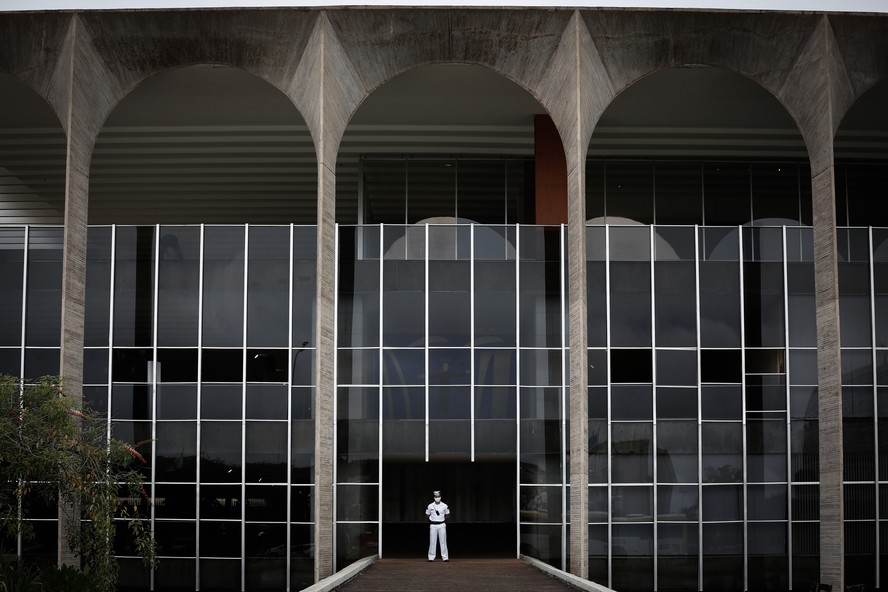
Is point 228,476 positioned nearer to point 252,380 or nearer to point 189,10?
point 252,380

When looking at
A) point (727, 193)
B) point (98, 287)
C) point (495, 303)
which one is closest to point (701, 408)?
point (495, 303)

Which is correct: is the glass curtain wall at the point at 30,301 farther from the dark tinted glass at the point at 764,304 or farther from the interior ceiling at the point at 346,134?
the dark tinted glass at the point at 764,304

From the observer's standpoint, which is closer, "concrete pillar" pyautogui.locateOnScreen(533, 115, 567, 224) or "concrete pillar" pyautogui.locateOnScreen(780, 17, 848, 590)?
"concrete pillar" pyautogui.locateOnScreen(780, 17, 848, 590)

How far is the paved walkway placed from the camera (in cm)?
1798

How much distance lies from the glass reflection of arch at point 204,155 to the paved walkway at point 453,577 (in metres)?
11.8

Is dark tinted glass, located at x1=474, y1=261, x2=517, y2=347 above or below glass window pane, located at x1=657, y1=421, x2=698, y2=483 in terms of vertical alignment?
above

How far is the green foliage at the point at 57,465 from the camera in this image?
16.0m

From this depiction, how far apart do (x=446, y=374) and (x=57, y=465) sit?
10.3 meters

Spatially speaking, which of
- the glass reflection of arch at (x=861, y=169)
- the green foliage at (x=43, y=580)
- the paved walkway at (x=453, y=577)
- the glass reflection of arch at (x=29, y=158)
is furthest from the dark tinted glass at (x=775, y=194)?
the green foliage at (x=43, y=580)

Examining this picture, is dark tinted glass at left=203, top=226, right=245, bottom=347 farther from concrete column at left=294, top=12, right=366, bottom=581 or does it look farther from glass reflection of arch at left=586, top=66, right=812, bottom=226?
glass reflection of arch at left=586, top=66, right=812, bottom=226

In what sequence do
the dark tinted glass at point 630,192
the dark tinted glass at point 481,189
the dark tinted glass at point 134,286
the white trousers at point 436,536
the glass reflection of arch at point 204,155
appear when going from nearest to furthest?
the white trousers at point 436,536
the dark tinted glass at point 134,286
the glass reflection of arch at point 204,155
the dark tinted glass at point 630,192
the dark tinted glass at point 481,189

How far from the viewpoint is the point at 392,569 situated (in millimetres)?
21078

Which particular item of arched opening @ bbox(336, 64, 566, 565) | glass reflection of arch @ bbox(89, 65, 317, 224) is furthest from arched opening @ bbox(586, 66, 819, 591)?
glass reflection of arch @ bbox(89, 65, 317, 224)

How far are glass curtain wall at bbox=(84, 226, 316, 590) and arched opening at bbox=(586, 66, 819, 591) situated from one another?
23.5ft
